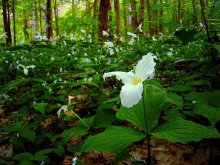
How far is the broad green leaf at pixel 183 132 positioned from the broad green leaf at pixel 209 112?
32 centimetres

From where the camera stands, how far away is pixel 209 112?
1.71 metres

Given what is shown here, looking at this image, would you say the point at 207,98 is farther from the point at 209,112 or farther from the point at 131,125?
→ the point at 131,125

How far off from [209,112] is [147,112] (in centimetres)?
49

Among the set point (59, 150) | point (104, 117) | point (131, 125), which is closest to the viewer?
point (104, 117)

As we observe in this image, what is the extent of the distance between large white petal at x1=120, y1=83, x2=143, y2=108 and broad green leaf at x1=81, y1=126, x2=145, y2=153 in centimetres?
21

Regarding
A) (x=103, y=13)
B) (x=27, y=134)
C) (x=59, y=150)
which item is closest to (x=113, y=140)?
(x=59, y=150)

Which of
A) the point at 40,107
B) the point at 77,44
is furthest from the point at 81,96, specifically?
the point at 77,44

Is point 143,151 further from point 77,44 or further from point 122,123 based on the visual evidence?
point 77,44

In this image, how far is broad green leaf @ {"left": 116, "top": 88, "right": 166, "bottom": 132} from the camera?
1.41 metres

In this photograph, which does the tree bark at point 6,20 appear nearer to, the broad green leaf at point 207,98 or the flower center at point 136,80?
the broad green leaf at point 207,98

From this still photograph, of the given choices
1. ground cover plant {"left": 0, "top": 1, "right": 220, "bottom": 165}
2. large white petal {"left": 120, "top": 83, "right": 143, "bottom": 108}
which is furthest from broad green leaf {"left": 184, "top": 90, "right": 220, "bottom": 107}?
large white petal {"left": 120, "top": 83, "right": 143, "bottom": 108}

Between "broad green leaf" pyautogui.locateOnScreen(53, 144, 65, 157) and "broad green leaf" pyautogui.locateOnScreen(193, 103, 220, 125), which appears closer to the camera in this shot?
"broad green leaf" pyautogui.locateOnScreen(193, 103, 220, 125)

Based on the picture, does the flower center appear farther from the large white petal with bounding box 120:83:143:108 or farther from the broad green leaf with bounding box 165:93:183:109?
the broad green leaf with bounding box 165:93:183:109

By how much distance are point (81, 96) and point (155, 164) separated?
1.82m
